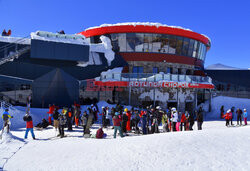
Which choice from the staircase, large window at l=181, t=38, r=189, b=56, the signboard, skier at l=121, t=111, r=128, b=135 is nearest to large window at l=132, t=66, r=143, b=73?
large window at l=181, t=38, r=189, b=56

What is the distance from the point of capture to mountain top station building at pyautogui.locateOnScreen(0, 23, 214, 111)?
19188 mm

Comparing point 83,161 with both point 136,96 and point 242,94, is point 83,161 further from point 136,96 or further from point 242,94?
point 242,94

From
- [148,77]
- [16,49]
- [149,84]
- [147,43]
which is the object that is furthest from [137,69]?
[16,49]

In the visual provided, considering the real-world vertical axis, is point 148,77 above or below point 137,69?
below

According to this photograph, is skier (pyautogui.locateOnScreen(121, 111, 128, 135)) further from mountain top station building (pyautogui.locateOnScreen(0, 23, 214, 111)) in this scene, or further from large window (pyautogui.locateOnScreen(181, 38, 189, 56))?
large window (pyautogui.locateOnScreen(181, 38, 189, 56))

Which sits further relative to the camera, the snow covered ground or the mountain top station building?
the mountain top station building

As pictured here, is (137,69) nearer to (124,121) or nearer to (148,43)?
(148,43)

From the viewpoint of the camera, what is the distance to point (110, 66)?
26266 mm

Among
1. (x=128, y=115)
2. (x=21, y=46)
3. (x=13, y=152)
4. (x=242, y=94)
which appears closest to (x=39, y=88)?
(x=21, y=46)

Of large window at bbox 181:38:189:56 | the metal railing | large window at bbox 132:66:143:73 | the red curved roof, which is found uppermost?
the red curved roof

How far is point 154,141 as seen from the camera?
27.0ft

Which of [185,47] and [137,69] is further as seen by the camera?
[185,47]

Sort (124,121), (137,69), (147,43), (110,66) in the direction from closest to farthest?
(124,121) < (110,66) < (147,43) < (137,69)

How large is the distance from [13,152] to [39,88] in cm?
1117
